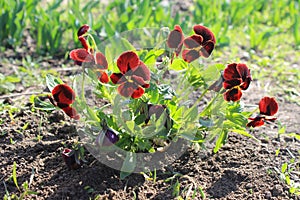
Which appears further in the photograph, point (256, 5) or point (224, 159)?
point (256, 5)

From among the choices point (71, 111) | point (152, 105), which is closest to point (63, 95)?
point (71, 111)

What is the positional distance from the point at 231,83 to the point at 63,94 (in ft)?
2.36

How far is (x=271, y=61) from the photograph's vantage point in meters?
4.28

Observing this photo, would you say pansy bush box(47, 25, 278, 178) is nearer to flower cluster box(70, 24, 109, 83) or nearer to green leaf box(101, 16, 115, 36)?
flower cluster box(70, 24, 109, 83)

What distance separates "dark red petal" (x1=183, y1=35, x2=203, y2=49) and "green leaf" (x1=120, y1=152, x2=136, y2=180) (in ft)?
1.84

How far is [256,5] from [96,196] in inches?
123

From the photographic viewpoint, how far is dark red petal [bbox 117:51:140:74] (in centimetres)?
228

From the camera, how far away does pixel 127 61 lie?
229 cm

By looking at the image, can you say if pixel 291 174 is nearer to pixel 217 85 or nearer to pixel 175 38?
pixel 217 85

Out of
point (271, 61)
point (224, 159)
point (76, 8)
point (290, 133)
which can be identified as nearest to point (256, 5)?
point (271, 61)

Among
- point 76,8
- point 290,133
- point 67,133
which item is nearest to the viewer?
Answer: point 67,133

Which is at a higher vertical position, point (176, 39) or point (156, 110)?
point (176, 39)

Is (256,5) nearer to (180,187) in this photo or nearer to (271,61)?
(271,61)

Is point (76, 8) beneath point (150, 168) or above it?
above
